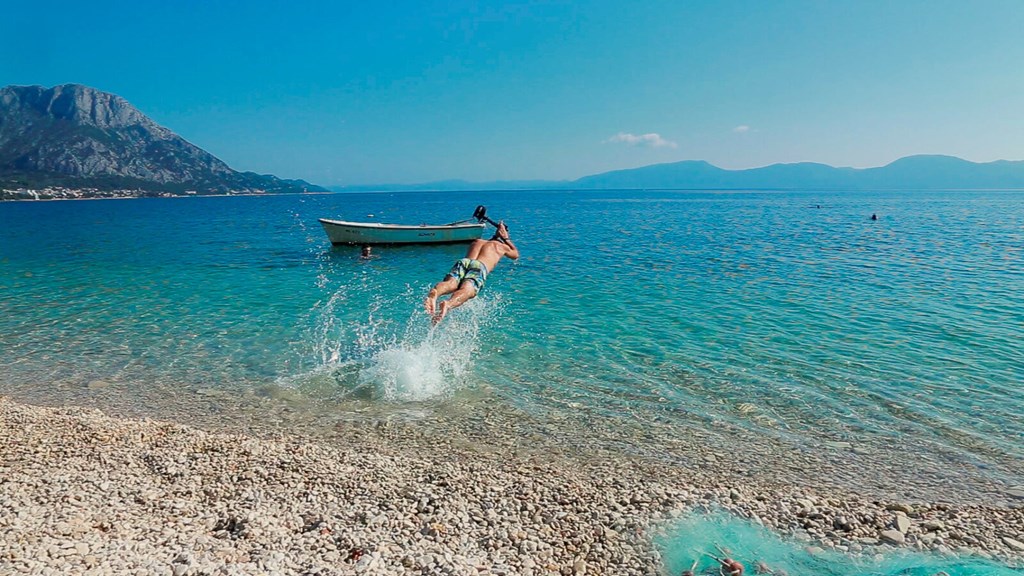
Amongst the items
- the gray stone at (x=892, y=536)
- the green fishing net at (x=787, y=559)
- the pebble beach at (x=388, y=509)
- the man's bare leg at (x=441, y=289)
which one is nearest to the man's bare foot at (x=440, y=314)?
the man's bare leg at (x=441, y=289)

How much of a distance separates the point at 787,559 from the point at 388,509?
4.30m

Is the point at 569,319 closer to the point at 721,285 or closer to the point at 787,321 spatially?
the point at 787,321

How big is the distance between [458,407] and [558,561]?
486 cm

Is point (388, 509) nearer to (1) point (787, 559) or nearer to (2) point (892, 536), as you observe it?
(1) point (787, 559)

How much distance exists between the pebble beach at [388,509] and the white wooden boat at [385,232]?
2955 cm

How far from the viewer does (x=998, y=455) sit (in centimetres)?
810

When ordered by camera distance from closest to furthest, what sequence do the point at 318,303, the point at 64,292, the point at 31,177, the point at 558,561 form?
the point at 558,561, the point at 318,303, the point at 64,292, the point at 31,177

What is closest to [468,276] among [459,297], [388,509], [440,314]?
[459,297]

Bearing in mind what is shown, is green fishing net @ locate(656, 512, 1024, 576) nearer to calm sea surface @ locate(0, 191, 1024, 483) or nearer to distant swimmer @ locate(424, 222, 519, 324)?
calm sea surface @ locate(0, 191, 1024, 483)

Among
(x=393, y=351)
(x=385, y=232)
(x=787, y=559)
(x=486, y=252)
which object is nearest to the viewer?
(x=787, y=559)

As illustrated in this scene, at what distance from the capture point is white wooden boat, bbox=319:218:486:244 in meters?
37.3

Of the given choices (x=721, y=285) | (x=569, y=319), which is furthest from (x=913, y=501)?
(x=721, y=285)

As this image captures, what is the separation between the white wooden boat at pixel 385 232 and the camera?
3728 centimetres

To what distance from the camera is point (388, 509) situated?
630 centimetres
